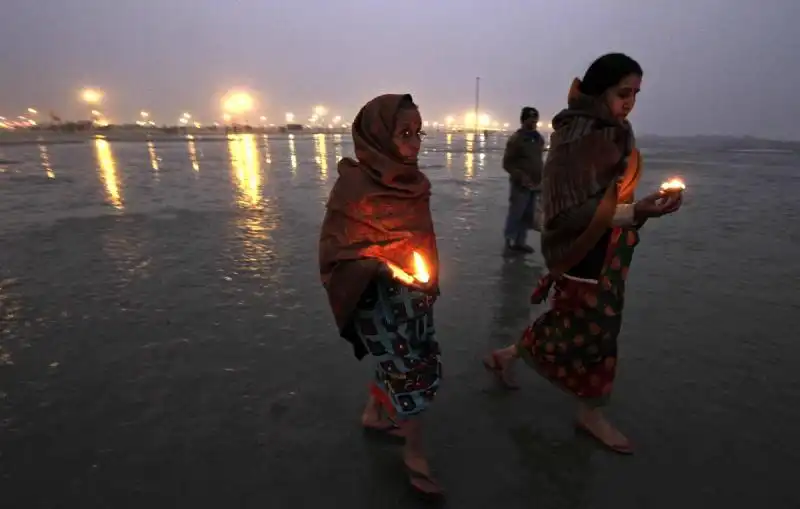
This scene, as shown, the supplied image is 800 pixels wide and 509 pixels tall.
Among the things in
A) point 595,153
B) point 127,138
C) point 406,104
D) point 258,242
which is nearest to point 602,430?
point 595,153

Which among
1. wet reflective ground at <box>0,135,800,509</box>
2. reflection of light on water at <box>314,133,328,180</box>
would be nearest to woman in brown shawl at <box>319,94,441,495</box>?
wet reflective ground at <box>0,135,800,509</box>

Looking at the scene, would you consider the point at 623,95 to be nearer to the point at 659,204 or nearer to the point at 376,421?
the point at 659,204

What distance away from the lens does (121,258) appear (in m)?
6.02

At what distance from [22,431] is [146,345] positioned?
42.3 inches

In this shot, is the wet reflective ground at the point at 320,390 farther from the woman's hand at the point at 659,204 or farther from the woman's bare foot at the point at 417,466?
the woman's hand at the point at 659,204

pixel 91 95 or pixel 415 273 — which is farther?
pixel 91 95

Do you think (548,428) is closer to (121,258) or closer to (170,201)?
(121,258)

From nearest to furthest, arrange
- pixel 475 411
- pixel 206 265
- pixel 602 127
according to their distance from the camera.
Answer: pixel 602 127 < pixel 475 411 < pixel 206 265

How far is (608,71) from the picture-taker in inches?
84.4

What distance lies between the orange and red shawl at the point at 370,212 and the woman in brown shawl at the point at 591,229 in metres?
0.73

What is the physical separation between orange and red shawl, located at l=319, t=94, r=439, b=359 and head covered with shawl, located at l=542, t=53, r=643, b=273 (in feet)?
2.31

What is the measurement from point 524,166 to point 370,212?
431 cm

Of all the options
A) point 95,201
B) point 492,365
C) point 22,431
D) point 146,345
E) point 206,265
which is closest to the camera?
point 22,431

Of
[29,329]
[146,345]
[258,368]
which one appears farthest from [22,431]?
[29,329]
